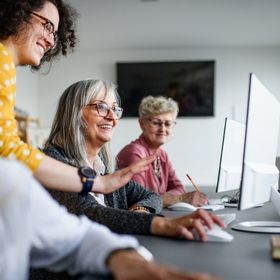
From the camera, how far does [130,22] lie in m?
4.86

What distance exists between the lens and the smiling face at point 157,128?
Result: 2.63 m

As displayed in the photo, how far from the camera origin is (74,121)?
4.91 ft

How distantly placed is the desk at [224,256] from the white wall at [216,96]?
504 centimetres

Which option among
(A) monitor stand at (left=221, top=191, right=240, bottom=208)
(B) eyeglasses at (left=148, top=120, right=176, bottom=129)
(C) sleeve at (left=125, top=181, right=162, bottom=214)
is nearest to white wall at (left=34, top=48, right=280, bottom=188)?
(B) eyeglasses at (left=148, top=120, right=176, bottom=129)

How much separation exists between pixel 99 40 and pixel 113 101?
426cm

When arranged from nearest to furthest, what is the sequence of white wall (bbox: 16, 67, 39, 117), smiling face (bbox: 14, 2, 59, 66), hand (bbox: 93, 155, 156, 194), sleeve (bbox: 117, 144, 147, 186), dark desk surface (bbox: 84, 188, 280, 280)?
dark desk surface (bbox: 84, 188, 280, 280)
hand (bbox: 93, 155, 156, 194)
smiling face (bbox: 14, 2, 59, 66)
sleeve (bbox: 117, 144, 147, 186)
white wall (bbox: 16, 67, 39, 117)

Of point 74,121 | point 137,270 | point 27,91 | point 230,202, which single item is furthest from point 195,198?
point 27,91

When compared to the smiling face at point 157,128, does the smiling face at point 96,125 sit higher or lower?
higher

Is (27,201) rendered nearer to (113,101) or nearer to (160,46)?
(113,101)

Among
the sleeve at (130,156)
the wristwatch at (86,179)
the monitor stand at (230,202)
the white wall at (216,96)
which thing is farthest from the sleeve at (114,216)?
the white wall at (216,96)

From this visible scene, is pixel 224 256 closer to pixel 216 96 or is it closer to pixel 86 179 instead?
pixel 86 179

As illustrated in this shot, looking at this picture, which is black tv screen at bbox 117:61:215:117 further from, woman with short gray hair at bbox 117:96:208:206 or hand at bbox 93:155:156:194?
hand at bbox 93:155:156:194

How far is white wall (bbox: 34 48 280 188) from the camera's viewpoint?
6.11 m

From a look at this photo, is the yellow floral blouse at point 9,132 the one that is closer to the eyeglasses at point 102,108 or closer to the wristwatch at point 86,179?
the wristwatch at point 86,179
